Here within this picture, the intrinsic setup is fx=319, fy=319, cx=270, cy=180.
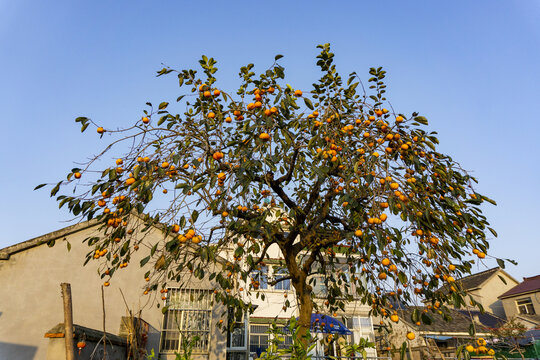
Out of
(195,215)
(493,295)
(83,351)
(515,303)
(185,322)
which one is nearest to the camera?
(195,215)

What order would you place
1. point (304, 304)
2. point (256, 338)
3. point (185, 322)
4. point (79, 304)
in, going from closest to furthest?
point (304, 304), point (79, 304), point (185, 322), point (256, 338)

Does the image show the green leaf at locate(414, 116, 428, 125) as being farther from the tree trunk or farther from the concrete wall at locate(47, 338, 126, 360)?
the concrete wall at locate(47, 338, 126, 360)

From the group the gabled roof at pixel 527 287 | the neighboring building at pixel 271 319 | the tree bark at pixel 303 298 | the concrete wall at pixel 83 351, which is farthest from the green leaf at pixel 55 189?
the gabled roof at pixel 527 287

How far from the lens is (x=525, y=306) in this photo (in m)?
21.8

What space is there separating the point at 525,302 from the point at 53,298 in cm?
2728

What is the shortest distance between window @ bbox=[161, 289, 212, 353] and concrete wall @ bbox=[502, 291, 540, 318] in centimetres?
2296

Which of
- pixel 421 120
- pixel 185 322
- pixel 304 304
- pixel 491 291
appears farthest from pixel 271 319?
pixel 491 291

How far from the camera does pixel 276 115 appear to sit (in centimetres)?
337

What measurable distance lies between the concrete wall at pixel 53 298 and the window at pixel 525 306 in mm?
23900

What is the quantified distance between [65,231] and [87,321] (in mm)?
2193

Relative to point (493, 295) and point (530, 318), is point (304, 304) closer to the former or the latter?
point (530, 318)

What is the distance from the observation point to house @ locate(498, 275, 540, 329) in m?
20.2

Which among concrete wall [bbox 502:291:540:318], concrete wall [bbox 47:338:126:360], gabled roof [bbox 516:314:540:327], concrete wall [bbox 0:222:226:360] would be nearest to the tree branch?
concrete wall [bbox 47:338:126:360]

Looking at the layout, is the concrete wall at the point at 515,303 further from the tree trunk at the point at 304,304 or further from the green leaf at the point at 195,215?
the green leaf at the point at 195,215
